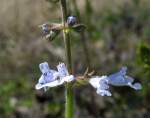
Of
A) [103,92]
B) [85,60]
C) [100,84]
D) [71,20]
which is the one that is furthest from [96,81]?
[85,60]

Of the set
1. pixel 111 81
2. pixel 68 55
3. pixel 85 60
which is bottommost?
pixel 85 60

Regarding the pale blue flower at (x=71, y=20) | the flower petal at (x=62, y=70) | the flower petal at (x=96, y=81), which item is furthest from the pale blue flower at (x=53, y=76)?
the pale blue flower at (x=71, y=20)

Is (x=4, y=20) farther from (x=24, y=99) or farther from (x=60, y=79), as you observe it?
(x=60, y=79)

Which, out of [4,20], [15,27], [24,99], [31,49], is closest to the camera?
[24,99]

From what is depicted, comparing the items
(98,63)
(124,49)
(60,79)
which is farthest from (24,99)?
(60,79)

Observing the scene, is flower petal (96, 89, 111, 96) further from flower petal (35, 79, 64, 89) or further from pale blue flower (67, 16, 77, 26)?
pale blue flower (67, 16, 77, 26)

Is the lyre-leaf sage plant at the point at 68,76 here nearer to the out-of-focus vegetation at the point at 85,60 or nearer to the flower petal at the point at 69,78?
the flower petal at the point at 69,78

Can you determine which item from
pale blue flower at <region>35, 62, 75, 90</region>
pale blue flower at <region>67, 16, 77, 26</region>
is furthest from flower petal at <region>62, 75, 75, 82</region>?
pale blue flower at <region>67, 16, 77, 26</region>

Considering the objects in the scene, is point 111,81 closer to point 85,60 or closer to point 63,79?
point 63,79
